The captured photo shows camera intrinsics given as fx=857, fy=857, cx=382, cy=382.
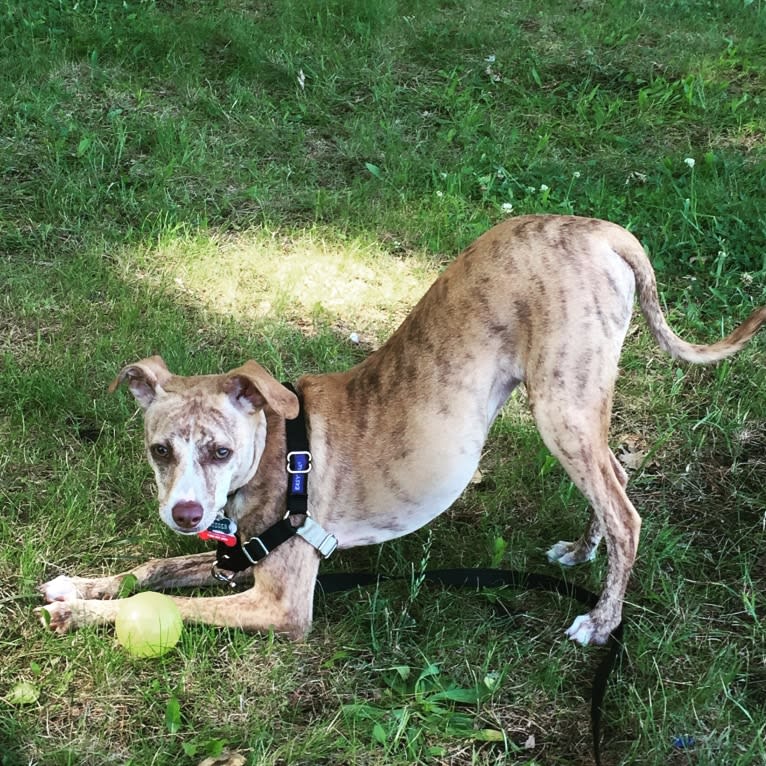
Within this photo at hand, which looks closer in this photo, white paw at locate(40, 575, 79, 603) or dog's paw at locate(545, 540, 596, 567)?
white paw at locate(40, 575, 79, 603)

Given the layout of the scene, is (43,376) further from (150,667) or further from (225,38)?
(225,38)

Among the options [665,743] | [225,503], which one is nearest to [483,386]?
[225,503]

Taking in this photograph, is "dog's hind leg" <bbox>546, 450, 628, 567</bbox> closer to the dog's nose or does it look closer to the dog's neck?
the dog's neck

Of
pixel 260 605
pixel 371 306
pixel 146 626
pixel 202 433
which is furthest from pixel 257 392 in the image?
pixel 371 306

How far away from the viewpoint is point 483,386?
11.0 feet

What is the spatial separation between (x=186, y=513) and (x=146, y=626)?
0.44 m

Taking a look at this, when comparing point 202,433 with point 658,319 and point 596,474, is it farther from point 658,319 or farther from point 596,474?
point 658,319

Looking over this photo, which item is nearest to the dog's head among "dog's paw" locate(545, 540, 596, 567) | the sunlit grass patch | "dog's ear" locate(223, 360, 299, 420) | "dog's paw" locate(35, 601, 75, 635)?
"dog's ear" locate(223, 360, 299, 420)

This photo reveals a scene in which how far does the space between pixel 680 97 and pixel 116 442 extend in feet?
17.7

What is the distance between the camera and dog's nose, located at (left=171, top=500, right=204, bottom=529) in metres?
2.94

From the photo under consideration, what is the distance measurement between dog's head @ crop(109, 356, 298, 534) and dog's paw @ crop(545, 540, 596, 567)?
1.36 m

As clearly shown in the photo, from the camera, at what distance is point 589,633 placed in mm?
3297

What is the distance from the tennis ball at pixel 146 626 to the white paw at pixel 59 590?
29cm

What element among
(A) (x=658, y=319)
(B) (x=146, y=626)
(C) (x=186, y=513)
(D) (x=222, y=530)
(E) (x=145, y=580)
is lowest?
(E) (x=145, y=580)
